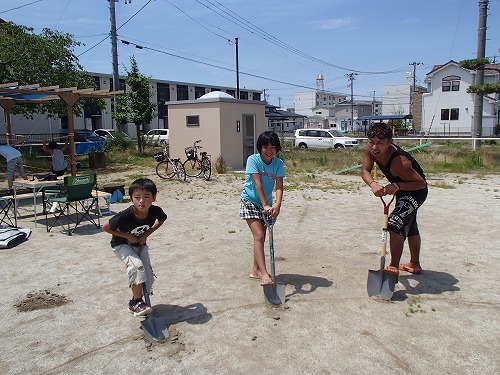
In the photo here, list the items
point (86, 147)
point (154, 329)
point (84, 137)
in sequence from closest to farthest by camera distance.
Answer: point (154, 329) < point (86, 147) < point (84, 137)

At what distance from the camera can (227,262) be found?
489 cm

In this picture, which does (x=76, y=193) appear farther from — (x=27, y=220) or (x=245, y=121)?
(x=245, y=121)

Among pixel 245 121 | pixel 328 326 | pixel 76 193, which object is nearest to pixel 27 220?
pixel 76 193

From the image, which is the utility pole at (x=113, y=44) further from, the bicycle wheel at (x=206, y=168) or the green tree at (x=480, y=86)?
the green tree at (x=480, y=86)

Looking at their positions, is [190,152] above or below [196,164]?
above

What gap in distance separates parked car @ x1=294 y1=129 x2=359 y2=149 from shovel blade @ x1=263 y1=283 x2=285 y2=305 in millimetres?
21630

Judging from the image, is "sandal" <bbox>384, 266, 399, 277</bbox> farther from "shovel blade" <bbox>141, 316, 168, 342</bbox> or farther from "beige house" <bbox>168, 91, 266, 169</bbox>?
"beige house" <bbox>168, 91, 266, 169</bbox>

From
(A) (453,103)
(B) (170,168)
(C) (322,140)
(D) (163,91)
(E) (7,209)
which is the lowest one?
(E) (7,209)

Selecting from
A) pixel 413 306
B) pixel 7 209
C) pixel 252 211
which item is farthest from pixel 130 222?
pixel 7 209

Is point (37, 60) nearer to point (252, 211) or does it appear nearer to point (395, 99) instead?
point (252, 211)

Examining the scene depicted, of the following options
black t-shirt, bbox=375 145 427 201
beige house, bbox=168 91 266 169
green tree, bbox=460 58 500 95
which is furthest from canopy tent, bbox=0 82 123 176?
green tree, bbox=460 58 500 95

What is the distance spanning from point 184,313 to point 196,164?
1072 centimetres

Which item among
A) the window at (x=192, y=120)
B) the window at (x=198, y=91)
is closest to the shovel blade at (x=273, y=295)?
the window at (x=192, y=120)

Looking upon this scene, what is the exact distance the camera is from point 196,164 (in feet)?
46.2
